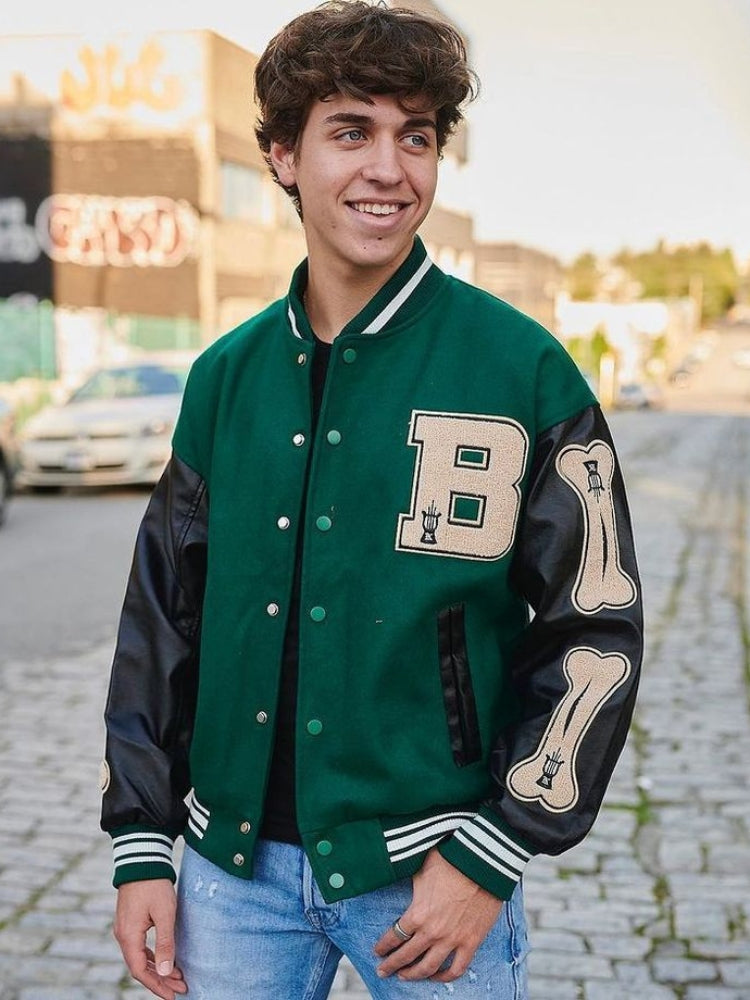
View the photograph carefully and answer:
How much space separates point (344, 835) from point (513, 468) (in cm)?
58

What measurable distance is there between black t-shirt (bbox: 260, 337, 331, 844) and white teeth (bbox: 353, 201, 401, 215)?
1.00 ft

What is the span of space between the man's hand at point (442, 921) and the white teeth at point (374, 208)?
3.04 ft

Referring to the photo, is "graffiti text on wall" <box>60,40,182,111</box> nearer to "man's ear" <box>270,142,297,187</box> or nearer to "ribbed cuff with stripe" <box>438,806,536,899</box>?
"man's ear" <box>270,142,297,187</box>

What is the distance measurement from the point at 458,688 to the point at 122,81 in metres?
28.1

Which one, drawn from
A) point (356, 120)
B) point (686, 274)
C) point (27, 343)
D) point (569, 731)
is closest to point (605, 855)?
point (569, 731)

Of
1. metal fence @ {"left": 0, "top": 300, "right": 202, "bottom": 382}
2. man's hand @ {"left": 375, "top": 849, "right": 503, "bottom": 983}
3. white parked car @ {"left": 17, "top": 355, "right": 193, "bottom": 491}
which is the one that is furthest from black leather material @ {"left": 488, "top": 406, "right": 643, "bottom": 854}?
metal fence @ {"left": 0, "top": 300, "right": 202, "bottom": 382}

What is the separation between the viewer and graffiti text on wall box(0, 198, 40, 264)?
2920 centimetres

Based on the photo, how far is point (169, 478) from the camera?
213 centimetres

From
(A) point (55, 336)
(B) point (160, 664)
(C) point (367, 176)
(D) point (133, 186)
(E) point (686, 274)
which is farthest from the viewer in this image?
(E) point (686, 274)

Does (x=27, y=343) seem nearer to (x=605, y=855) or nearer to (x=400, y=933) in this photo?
(x=605, y=855)

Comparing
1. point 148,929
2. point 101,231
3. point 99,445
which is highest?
point 101,231

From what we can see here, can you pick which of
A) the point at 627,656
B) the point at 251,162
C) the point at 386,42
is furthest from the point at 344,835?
the point at 251,162

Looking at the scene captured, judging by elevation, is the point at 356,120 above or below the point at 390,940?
above

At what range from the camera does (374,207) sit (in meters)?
1.93
